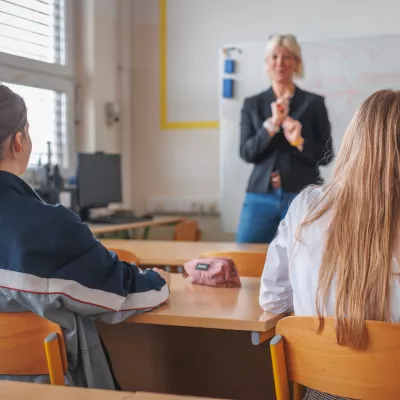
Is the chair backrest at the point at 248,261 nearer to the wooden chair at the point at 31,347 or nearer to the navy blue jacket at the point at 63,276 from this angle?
the navy blue jacket at the point at 63,276

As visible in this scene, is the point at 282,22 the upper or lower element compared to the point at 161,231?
upper

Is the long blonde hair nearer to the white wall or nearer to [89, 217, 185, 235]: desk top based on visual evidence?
[89, 217, 185, 235]: desk top

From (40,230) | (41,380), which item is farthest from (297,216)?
(41,380)

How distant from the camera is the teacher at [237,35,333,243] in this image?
3.42 m

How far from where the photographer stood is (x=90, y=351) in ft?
5.82

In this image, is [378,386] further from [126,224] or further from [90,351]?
[126,224]

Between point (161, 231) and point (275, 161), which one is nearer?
point (275, 161)

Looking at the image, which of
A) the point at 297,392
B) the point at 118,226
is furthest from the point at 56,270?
the point at 118,226

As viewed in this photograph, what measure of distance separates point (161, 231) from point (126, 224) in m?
1.04

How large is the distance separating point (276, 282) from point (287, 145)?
1797mm

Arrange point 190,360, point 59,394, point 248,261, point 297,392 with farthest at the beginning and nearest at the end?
point 248,261 < point 190,360 < point 297,392 < point 59,394

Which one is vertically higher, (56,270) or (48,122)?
(48,122)

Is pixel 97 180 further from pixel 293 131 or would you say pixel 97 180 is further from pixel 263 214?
pixel 293 131

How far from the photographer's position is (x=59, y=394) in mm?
1144
